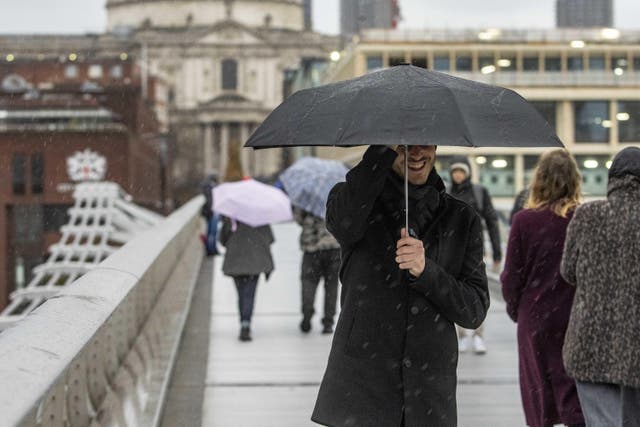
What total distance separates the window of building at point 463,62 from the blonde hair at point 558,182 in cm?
6286

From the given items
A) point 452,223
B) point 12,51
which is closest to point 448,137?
point 452,223

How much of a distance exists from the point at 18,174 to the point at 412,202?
57.9 meters

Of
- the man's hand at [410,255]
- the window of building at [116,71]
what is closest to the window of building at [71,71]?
the window of building at [116,71]

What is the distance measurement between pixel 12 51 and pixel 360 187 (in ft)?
512

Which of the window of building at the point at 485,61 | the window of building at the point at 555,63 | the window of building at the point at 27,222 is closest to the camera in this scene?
the window of building at the point at 27,222

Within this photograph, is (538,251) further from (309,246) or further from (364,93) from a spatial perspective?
(309,246)

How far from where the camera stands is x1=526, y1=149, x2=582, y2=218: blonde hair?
21.7 ft

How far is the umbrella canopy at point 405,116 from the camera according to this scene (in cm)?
446

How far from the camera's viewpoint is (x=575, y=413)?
641cm

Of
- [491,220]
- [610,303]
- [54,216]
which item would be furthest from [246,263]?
[54,216]

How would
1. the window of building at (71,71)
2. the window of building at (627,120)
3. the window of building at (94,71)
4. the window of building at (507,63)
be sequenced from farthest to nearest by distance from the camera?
the window of building at (71,71) < the window of building at (94,71) < the window of building at (507,63) < the window of building at (627,120)

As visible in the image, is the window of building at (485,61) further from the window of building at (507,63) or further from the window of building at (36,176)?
the window of building at (36,176)

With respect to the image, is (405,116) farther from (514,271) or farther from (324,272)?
(324,272)

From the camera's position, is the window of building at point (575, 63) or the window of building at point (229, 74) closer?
the window of building at point (575, 63)
